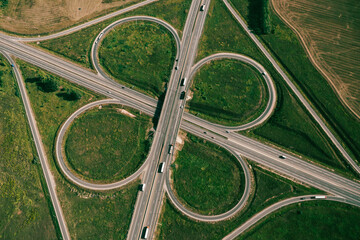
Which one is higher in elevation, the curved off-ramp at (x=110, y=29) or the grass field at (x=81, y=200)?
the curved off-ramp at (x=110, y=29)

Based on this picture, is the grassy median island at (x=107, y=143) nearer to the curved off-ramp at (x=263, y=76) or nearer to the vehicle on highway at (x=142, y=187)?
the vehicle on highway at (x=142, y=187)

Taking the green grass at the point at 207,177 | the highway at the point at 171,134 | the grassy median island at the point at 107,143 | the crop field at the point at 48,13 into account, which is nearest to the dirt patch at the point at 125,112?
the grassy median island at the point at 107,143

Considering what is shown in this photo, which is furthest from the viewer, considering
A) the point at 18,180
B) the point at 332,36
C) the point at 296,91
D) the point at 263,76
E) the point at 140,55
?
the point at 140,55

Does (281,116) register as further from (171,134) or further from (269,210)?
(171,134)

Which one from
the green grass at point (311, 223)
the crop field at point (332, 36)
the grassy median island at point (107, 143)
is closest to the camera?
the green grass at point (311, 223)

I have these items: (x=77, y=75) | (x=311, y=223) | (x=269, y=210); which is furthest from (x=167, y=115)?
(x=311, y=223)

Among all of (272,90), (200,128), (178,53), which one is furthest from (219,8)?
(200,128)
